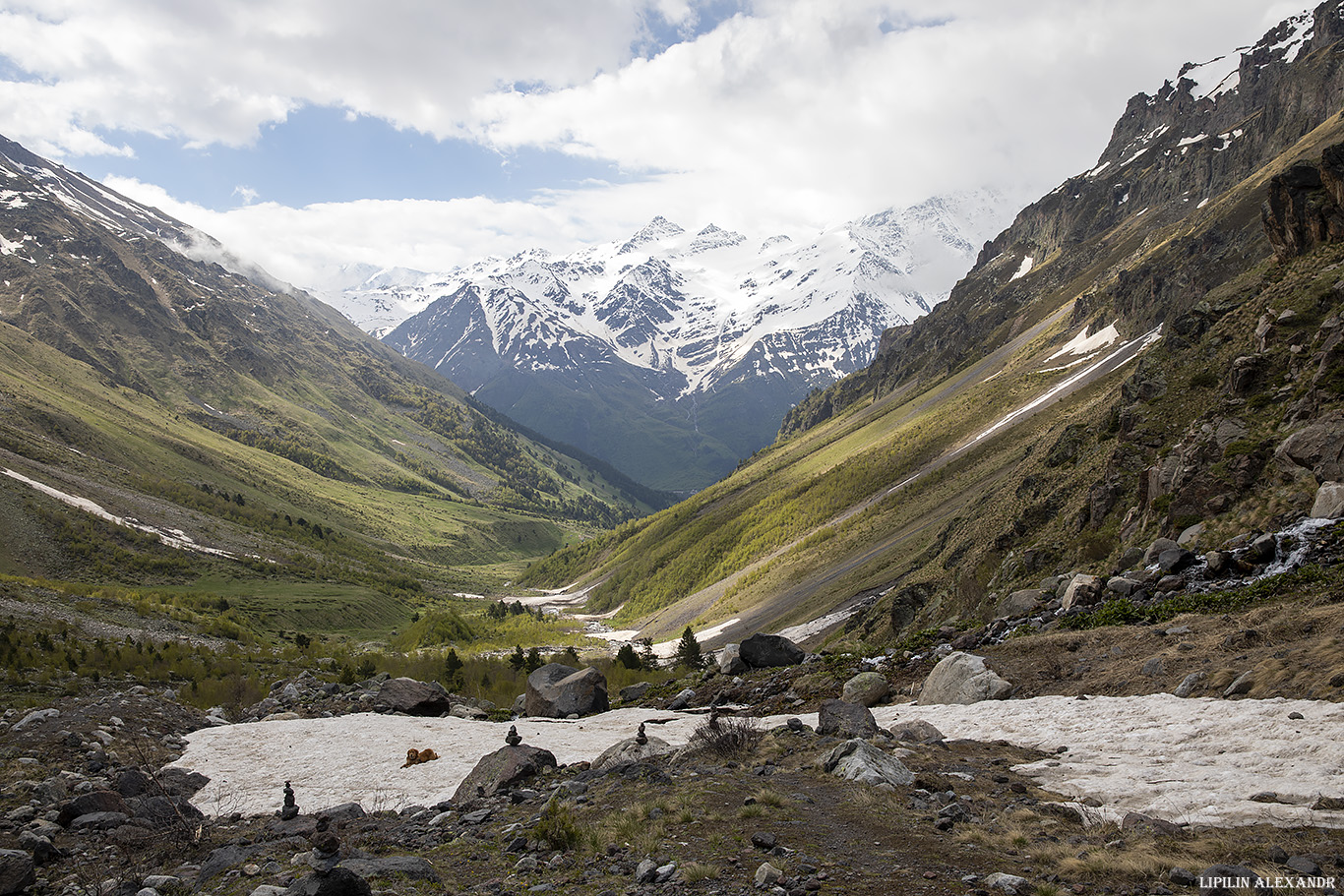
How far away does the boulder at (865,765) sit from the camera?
46.7ft

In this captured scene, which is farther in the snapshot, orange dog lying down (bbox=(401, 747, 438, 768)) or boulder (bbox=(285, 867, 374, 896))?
orange dog lying down (bbox=(401, 747, 438, 768))

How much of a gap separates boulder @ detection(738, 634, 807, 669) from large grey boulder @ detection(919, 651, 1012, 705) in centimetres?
1227

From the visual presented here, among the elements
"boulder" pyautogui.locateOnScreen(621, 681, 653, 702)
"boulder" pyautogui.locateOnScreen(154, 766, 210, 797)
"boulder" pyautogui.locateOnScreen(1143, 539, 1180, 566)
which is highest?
"boulder" pyautogui.locateOnScreen(1143, 539, 1180, 566)

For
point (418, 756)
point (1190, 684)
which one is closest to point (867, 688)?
point (1190, 684)

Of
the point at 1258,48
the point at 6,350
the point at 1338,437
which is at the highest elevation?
the point at 1258,48

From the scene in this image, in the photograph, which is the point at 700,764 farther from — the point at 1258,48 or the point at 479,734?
the point at 1258,48

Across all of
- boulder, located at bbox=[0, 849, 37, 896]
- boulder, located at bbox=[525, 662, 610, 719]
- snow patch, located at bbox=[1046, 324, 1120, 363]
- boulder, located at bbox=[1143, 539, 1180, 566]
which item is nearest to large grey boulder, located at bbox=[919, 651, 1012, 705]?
boulder, located at bbox=[1143, 539, 1180, 566]

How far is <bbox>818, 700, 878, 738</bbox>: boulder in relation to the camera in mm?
18484

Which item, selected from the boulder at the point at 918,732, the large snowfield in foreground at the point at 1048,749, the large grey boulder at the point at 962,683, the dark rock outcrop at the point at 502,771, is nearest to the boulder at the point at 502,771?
the dark rock outcrop at the point at 502,771

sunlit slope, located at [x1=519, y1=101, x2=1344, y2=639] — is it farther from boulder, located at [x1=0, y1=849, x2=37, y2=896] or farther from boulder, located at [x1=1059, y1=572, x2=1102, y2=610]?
boulder, located at [x1=0, y1=849, x2=37, y2=896]

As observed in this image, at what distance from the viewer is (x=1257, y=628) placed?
1617 centimetres

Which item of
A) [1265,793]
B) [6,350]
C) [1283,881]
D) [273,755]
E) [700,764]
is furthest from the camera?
[6,350]

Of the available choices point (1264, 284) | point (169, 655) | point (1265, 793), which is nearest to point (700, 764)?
point (1265, 793)

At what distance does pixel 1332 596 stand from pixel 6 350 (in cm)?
26943
